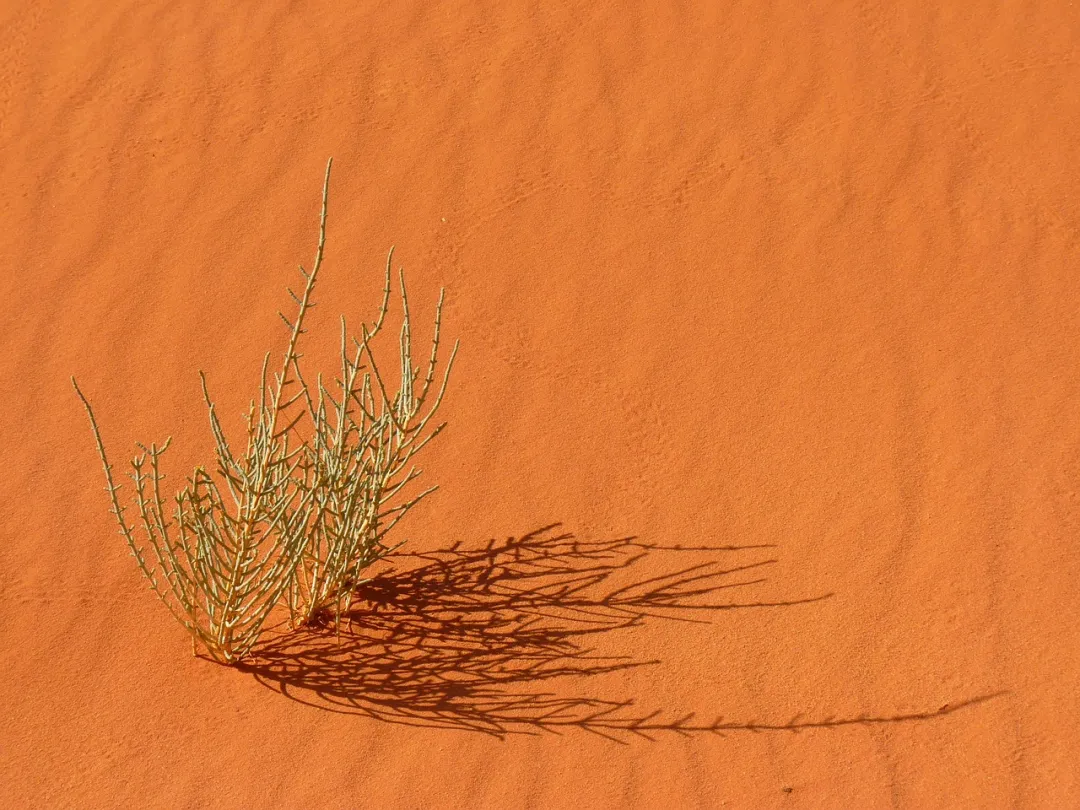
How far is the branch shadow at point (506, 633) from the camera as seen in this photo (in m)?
3.06

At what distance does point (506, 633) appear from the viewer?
3.24 metres

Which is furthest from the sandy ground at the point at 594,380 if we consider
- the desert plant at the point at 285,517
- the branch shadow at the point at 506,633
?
the desert plant at the point at 285,517

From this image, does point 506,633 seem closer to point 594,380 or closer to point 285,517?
point 285,517

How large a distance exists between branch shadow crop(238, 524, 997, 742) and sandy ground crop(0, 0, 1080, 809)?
0.01m

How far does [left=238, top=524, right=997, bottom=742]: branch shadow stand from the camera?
3.06m

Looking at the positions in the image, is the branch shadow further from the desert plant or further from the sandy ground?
the desert plant

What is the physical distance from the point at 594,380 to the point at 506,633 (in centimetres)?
97

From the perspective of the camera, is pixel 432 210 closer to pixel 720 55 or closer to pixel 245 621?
pixel 720 55

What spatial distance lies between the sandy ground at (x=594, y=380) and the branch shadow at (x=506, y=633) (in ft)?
0.04

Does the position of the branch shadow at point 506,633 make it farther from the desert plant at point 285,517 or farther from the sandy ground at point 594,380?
the desert plant at point 285,517

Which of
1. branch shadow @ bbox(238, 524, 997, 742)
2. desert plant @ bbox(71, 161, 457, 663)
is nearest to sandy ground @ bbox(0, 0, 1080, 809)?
branch shadow @ bbox(238, 524, 997, 742)

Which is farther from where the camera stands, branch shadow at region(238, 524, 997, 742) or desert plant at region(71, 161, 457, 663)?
branch shadow at region(238, 524, 997, 742)

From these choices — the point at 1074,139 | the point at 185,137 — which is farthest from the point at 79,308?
the point at 1074,139

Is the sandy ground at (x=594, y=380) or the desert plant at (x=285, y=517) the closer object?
the desert plant at (x=285, y=517)
